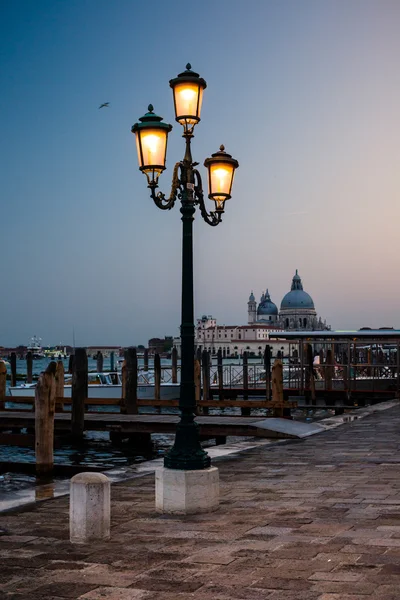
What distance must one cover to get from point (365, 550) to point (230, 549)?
1.04 meters

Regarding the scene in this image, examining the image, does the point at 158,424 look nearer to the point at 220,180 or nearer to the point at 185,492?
the point at 220,180

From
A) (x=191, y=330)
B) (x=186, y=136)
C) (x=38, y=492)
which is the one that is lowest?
(x=38, y=492)

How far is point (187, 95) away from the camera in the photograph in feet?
27.1

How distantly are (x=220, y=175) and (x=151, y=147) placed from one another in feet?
3.37

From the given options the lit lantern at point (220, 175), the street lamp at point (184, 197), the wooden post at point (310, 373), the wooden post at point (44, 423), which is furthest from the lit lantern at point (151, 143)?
the wooden post at point (310, 373)

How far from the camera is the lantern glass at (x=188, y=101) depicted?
27.0 ft

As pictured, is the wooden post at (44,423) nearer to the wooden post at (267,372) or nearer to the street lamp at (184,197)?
the street lamp at (184,197)

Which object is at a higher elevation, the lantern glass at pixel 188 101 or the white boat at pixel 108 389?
the lantern glass at pixel 188 101

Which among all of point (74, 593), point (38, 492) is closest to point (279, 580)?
point (74, 593)

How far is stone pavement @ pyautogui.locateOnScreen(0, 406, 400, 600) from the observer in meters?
5.36

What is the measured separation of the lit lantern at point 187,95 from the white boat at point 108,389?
89.5 ft

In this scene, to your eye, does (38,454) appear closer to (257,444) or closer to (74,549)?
(257,444)

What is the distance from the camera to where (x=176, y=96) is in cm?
830

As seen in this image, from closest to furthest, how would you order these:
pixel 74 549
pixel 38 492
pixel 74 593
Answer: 1. pixel 74 593
2. pixel 74 549
3. pixel 38 492
